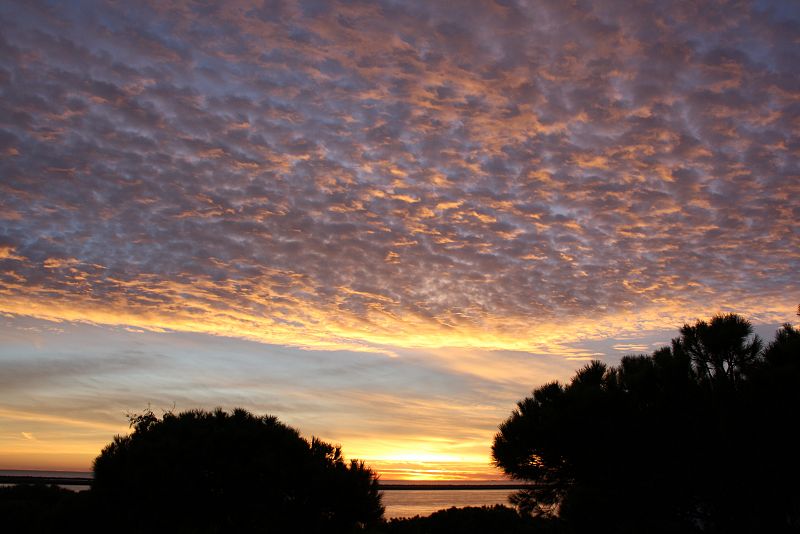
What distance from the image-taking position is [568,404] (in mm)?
21266

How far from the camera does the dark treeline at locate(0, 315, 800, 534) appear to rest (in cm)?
1527

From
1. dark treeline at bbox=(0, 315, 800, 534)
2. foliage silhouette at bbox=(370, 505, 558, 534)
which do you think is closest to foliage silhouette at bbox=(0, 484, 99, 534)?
dark treeline at bbox=(0, 315, 800, 534)

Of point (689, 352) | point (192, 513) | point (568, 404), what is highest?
point (689, 352)

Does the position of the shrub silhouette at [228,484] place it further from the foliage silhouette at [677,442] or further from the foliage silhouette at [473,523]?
the foliage silhouette at [677,442]

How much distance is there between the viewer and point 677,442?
18.8 metres

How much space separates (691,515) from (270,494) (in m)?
12.8

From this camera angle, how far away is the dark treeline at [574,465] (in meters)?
15.3

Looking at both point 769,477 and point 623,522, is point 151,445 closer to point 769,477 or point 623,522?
point 623,522

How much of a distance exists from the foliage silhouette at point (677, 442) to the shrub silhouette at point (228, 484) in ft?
23.3

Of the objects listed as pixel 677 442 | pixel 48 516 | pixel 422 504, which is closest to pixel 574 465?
pixel 677 442

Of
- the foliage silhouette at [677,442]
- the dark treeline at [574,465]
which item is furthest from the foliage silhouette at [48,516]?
the foliage silhouette at [677,442]

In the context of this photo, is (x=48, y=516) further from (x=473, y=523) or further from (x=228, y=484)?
(x=473, y=523)

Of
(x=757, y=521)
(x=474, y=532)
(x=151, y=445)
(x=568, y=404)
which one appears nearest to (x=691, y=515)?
(x=757, y=521)

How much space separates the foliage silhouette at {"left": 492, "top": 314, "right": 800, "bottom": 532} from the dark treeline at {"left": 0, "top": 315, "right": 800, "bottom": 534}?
4 cm
